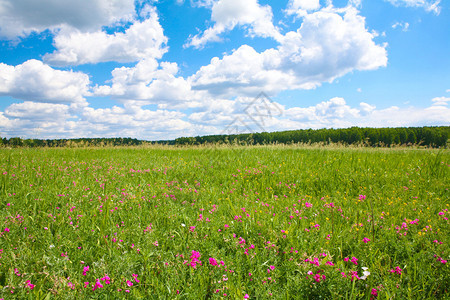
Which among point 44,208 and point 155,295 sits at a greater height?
point 44,208

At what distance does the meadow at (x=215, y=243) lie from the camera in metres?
2.26

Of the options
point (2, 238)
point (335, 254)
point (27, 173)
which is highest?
point (27, 173)

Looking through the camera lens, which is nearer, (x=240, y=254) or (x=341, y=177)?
(x=240, y=254)

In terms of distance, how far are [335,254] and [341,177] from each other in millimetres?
3961

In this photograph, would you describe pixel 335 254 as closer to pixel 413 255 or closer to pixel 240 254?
pixel 413 255

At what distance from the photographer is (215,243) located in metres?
3.14

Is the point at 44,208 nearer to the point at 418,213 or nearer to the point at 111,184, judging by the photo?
the point at 111,184

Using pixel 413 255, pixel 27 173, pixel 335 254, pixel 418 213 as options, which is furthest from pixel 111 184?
pixel 418 213

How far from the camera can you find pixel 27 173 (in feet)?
20.2

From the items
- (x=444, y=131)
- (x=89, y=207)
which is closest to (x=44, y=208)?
(x=89, y=207)

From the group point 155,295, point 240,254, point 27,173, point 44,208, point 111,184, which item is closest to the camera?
point 155,295

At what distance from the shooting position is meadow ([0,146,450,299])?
226 cm

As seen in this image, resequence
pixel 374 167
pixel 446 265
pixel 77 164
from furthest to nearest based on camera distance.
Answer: pixel 77 164 < pixel 374 167 < pixel 446 265

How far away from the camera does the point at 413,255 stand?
9.69 ft
